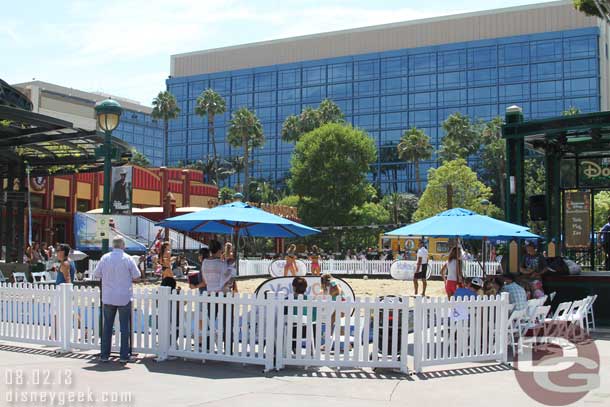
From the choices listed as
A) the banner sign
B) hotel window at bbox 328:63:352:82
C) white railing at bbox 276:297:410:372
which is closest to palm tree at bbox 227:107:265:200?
hotel window at bbox 328:63:352:82

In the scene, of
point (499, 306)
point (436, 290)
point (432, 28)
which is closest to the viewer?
point (499, 306)

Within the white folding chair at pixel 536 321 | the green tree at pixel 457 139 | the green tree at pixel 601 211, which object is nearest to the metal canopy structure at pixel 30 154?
the white folding chair at pixel 536 321

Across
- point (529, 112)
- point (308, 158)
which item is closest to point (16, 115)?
point (308, 158)

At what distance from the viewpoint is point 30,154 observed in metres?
22.5

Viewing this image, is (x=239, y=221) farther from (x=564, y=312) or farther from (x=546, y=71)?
(x=546, y=71)

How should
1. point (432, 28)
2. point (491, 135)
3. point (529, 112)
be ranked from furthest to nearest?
point (432, 28)
point (529, 112)
point (491, 135)

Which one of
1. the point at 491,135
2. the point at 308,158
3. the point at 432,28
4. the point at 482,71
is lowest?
the point at 308,158

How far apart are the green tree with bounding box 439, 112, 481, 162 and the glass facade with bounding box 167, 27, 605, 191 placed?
13.3 metres

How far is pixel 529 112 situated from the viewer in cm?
8788

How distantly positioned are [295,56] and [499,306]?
Result: 316ft

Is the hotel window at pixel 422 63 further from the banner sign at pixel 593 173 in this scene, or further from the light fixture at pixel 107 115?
the light fixture at pixel 107 115

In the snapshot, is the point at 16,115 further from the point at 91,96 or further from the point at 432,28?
the point at 91,96

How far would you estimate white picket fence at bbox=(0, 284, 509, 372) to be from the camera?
8.63 metres

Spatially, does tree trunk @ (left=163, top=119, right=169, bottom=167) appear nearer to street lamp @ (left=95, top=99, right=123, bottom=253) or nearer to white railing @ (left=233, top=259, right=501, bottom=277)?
white railing @ (left=233, top=259, right=501, bottom=277)
